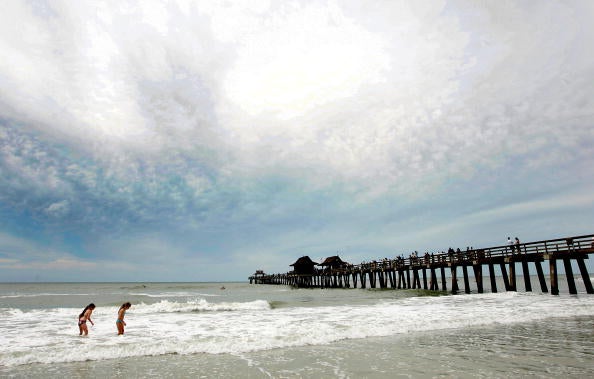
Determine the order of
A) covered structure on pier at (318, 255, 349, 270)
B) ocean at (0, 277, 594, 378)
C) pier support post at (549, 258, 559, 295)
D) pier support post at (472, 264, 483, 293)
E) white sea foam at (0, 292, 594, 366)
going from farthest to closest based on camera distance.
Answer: covered structure on pier at (318, 255, 349, 270), pier support post at (472, 264, 483, 293), pier support post at (549, 258, 559, 295), white sea foam at (0, 292, 594, 366), ocean at (0, 277, 594, 378)

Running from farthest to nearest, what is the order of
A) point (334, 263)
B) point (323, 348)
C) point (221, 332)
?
point (334, 263) < point (221, 332) < point (323, 348)

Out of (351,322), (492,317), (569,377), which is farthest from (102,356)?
(492,317)

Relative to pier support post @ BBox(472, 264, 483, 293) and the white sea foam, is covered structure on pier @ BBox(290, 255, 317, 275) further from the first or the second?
the white sea foam

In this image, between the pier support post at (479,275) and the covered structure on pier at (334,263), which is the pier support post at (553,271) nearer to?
the pier support post at (479,275)

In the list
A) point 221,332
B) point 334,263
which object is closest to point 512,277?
point 221,332

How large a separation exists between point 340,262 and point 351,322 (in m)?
44.3

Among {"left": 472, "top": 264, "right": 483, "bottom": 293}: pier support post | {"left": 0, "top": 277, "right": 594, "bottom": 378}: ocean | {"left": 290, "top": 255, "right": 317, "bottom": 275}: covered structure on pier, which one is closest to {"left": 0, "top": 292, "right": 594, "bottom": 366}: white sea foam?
{"left": 0, "top": 277, "right": 594, "bottom": 378}: ocean

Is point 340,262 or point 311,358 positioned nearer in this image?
point 311,358

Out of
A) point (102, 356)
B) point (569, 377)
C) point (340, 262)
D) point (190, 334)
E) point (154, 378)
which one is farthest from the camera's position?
point (340, 262)

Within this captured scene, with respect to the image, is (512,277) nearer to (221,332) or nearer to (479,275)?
(479,275)

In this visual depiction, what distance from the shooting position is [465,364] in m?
6.79

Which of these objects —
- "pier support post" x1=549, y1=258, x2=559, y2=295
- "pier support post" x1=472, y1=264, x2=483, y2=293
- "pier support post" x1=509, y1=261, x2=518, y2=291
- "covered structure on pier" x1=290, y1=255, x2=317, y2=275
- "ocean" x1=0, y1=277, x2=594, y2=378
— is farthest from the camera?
"covered structure on pier" x1=290, y1=255, x2=317, y2=275

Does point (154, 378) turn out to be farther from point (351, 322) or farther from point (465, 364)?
point (351, 322)

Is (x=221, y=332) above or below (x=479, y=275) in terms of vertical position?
below
